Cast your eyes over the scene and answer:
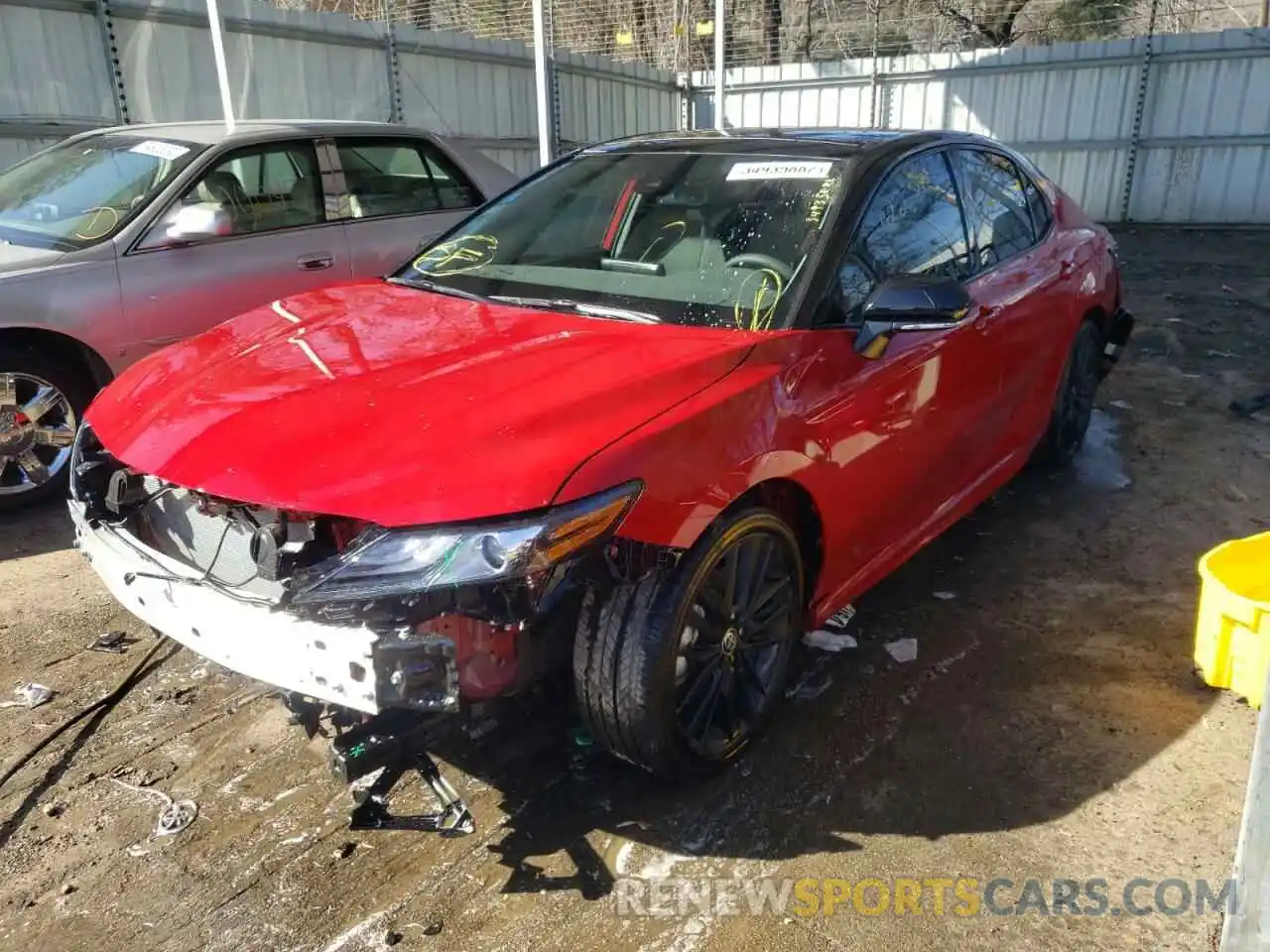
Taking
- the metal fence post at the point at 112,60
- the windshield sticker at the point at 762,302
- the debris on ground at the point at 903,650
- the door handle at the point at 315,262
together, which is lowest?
the debris on ground at the point at 903,650

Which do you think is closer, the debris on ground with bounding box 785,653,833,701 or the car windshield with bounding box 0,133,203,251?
the debris on ground with bounding box 785,653,833,701

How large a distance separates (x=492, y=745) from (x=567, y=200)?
1.94 metres

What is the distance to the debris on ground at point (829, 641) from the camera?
11.1ft

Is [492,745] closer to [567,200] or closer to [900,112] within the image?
[567,200]

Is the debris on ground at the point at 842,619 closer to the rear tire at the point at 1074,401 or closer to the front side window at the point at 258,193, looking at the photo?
the rear tire at the point at 1074,401

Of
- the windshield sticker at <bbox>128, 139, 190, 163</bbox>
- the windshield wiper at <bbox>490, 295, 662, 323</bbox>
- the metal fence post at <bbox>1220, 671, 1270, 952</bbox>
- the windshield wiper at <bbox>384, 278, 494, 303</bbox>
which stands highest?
the windshield sticker at <bbox>128, 139, 190, 163</bbox>

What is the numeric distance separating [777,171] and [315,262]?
3.13 m

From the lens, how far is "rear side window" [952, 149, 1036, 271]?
377cm

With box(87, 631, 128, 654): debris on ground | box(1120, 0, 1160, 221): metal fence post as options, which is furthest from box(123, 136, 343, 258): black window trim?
box(1120, 0, 1160, 221): metal fence post

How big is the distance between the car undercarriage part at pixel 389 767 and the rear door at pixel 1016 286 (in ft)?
7.81

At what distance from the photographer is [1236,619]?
2936mm

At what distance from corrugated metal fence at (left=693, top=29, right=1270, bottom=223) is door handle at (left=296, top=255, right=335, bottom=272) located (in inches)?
391

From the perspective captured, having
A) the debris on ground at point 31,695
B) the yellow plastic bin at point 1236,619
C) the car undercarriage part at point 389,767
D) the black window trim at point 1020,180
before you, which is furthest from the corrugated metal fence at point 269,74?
the yellow plastic bin at point 1236,619

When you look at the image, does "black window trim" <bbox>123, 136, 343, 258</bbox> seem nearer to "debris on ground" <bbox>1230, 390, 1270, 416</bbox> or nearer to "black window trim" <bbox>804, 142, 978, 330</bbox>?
"black window trim" <bbox>804, 142, 978, 330</bbox>
